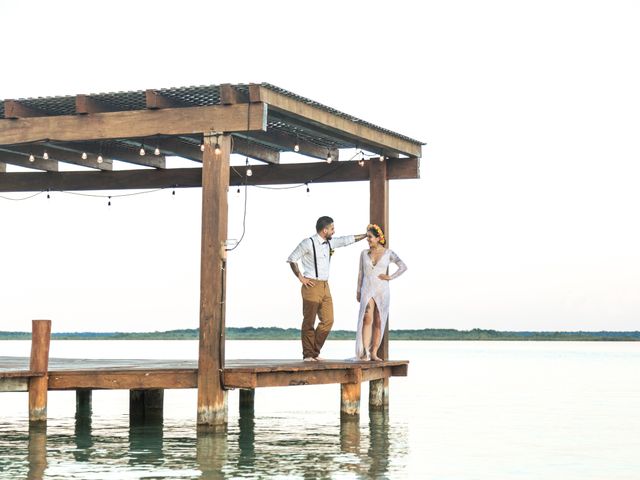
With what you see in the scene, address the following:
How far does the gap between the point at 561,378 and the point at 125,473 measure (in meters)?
27.2

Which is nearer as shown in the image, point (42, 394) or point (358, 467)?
point (358, 467)

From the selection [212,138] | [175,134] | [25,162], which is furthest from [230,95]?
[25,162]

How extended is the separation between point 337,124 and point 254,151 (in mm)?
2290

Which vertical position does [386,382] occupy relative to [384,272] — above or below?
below

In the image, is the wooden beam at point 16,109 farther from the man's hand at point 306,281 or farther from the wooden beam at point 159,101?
the man's hand at point 306,281

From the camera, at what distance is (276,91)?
14305 millimetres

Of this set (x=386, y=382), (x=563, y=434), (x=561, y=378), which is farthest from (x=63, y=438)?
(x=561, y=378)

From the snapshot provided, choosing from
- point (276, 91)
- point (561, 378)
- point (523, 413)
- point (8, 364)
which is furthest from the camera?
point (561, 378)

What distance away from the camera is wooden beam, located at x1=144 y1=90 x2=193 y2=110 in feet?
47.2

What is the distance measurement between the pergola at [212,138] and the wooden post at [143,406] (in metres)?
3.30

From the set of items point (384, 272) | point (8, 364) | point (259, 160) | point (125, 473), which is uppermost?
point (259, 160)

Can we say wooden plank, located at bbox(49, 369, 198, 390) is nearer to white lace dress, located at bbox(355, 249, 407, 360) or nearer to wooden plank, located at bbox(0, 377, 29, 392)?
wooden plank, located at bbox(0, 377, 29, 392)

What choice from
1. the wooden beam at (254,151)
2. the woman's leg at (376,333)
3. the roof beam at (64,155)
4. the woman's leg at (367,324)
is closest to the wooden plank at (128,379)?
the woman's leg at (367,324)

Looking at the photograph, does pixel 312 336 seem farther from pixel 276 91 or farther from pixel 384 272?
pixel 276 91
